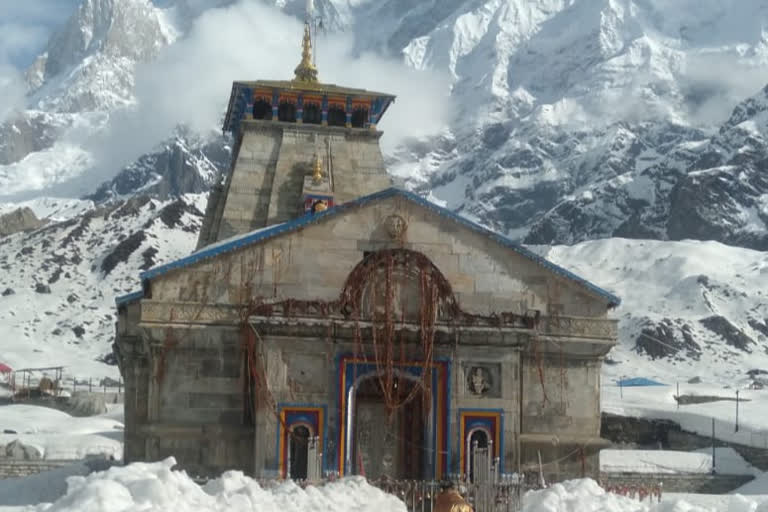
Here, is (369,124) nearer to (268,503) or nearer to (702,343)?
(268,503)

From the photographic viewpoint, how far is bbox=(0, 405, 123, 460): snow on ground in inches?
2677

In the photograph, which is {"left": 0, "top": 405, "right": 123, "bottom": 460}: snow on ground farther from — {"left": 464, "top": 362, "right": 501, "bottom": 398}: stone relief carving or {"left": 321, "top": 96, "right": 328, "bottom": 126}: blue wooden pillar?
{"left": 464, "top": 362, "right": 501, "bottom": 398}: stone relief carving

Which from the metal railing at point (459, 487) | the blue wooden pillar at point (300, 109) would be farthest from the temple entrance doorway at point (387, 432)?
the blue wooden pillar at point (300, 109)

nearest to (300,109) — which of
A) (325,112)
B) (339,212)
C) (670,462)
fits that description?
(325,112)

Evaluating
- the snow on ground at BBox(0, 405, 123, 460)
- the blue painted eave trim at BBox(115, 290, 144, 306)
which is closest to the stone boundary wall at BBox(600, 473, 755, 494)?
the blue painted eave trim at BBox(115, 290, 144, 306)

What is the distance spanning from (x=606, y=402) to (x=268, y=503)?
65087 millimetres

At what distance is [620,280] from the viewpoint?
623ft

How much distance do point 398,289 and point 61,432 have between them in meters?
43.0

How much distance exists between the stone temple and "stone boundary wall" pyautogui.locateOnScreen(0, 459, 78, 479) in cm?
1750

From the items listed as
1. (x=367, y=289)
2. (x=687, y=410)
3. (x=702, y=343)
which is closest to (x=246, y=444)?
(x=367, y=289)

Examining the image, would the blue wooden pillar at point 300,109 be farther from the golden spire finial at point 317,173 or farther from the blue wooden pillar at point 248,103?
the golden spire finial at point 317,173

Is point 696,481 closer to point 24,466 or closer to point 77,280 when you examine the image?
point 24,466

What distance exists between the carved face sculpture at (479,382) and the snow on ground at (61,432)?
29.2m

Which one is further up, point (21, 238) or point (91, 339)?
point (21, 238)
